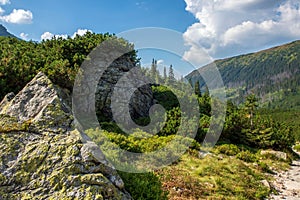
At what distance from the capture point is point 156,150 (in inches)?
623

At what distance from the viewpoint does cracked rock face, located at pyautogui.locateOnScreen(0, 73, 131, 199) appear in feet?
15.8

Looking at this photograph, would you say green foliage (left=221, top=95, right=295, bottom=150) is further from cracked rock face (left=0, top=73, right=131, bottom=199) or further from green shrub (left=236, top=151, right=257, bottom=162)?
cracked rock face (left=0, top=73, right=131, bottom=199)

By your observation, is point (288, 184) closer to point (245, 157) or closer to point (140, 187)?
point (245, 157)

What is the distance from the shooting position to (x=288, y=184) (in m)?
15.6

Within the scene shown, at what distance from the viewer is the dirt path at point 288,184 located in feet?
42.6

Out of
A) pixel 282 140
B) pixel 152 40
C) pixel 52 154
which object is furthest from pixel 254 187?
pixel 282 140

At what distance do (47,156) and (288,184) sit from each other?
48.9ft

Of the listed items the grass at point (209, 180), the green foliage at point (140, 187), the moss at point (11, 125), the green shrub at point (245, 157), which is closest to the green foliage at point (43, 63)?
the grass at point (209, 180)

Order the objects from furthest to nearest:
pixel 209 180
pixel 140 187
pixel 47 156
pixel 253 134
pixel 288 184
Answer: pixel 253 134, pixel 288 184, pixel 209 180, pixel 140 187, pixel 47 156

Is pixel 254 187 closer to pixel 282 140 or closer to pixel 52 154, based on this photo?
pixel 52 154

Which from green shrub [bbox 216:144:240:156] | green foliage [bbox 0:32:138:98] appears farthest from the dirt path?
green foliage [bbox 0:32:138:98]

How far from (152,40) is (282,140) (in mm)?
22343

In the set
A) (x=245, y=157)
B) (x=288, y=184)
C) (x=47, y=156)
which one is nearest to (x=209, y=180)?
(x=288, y=184)

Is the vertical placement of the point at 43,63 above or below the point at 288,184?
above
